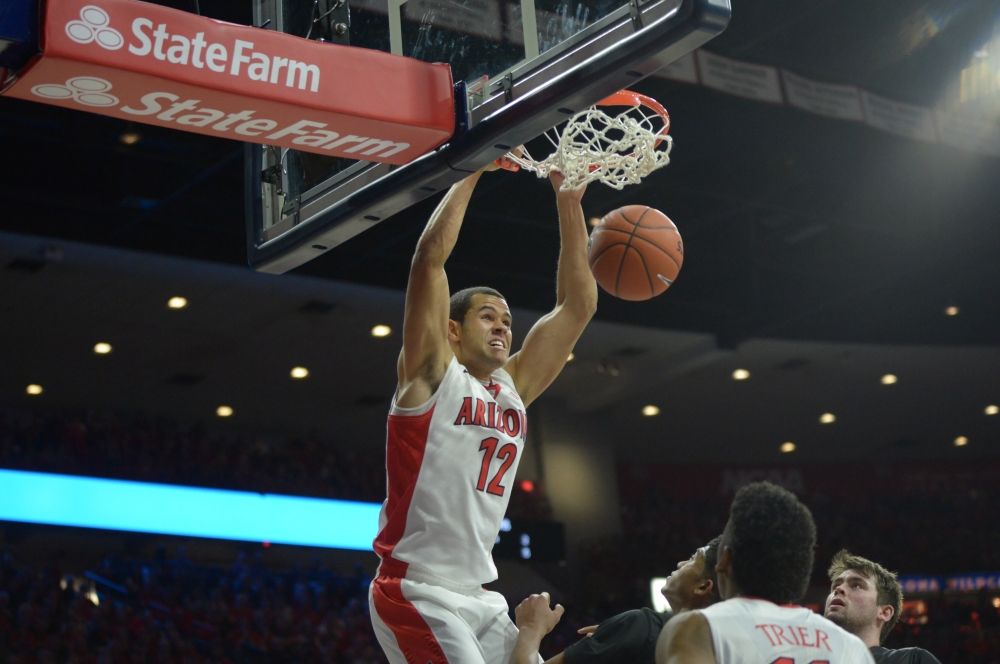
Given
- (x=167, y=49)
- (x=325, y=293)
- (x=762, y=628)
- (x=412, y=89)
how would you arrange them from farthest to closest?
(x=325, y=293) → (x=412, y=89) → (x=167, y=49) → (x=762, y=628)

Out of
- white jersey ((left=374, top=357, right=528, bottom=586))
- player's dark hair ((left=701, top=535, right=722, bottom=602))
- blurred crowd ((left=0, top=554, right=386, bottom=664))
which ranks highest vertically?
white jersey ((left=374, top=357, right=528, bottom=586))

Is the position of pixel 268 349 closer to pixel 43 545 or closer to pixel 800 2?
pixel 43 545

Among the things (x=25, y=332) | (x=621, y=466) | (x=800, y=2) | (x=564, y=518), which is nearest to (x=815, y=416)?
(x=621, y=466)

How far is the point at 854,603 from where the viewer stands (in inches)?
163

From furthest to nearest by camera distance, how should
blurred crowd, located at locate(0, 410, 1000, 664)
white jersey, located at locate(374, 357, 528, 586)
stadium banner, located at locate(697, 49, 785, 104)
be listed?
blurred crowd, located at locate(0, 410, 1000, 664)
stadium banner, located at locate(697, 49, 785, 104)
white jersey, located at locate(374, 357, 528, 586)

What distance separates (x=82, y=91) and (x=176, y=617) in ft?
32.1

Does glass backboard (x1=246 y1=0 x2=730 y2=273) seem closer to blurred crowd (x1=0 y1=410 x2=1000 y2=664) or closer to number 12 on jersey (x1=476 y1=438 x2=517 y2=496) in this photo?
number 12 on jersey (x1=476 y1=438 x2=517 y2=496)

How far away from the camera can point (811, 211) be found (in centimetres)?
1284

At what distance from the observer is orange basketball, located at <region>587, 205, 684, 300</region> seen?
455 centimetres

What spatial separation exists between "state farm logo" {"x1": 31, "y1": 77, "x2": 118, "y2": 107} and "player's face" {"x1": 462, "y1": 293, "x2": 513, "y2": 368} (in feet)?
4.53

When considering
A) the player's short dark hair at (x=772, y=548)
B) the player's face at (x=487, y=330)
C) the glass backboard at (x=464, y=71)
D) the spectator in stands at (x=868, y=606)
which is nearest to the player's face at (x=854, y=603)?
the spectator in stands at (x=868, y=606)

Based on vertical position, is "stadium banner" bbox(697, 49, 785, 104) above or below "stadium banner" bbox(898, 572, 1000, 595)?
above

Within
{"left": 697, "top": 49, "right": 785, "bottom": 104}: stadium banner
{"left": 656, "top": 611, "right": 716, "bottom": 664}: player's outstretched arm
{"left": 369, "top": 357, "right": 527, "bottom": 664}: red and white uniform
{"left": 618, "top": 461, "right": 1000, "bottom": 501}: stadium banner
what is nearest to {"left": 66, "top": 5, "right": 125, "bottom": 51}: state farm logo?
{"left": 369, "top": 357, "right": 527, "bottom": 664}: red and white uniform

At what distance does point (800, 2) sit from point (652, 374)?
27.2 feet
